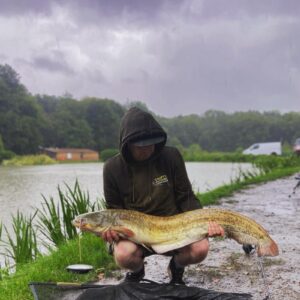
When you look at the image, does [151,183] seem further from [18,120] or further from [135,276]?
[18,120]

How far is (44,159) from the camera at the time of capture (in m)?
49.9

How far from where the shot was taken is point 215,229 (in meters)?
2.82

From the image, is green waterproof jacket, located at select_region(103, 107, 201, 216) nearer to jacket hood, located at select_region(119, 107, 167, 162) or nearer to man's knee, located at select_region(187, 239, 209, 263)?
jacket hood, located at select_region(119, 107, 167, 162)

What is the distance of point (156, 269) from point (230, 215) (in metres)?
1.47

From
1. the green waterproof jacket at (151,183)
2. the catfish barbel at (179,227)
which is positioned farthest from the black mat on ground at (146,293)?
the green waterproof jacket at (151,183)

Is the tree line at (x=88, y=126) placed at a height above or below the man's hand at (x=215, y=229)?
above

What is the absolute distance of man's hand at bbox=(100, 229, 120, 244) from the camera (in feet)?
9.35

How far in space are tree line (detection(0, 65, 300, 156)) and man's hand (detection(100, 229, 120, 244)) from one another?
178 ft

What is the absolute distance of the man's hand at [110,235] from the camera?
2.85 meters

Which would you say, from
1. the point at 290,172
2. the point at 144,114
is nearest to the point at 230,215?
the point at 144,114

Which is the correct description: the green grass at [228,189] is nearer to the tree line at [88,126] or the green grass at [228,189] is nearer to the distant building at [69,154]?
the tree line at [88,126]

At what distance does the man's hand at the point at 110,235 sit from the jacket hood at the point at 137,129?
54 cm

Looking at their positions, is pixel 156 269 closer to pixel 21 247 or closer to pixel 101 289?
pixel 101 289

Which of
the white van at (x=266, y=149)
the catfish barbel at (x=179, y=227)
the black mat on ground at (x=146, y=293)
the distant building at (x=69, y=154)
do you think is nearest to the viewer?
the black mat on ground at (x=146, y=293)
